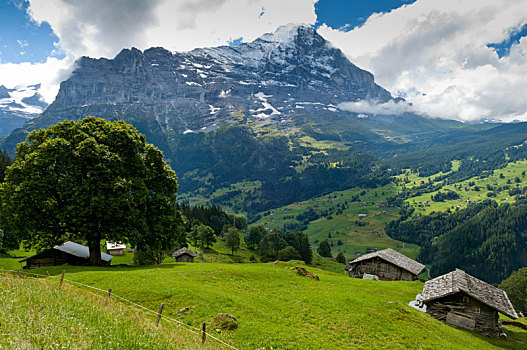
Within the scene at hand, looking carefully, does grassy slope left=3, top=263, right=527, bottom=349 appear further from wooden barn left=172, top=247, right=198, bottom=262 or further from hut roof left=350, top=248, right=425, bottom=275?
wooden barn left=172, top=247, right=198, bottom=262

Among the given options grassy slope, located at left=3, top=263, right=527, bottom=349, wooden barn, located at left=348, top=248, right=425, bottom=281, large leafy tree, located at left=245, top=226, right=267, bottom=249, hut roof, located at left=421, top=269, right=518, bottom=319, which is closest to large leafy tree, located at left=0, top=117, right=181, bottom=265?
grassy slope, located at left=3, top=263, right=527, bottom=349

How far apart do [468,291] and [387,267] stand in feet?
108

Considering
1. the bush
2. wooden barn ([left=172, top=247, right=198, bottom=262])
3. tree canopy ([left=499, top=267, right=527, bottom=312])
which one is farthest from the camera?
the bush

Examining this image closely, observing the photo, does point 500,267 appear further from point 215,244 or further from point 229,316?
point 229,316

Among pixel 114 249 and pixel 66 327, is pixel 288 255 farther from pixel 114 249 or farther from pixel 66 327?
pixel 66 327

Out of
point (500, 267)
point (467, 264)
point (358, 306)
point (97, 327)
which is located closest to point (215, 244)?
point (358, 306)

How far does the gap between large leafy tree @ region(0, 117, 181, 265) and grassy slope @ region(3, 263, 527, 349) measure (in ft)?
27.2

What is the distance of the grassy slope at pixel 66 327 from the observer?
8320 mm

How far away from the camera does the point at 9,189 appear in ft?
113

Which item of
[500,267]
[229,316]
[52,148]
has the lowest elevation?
[500,267]

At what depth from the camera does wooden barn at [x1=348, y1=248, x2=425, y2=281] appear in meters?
65.1

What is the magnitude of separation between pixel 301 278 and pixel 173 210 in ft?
72.3

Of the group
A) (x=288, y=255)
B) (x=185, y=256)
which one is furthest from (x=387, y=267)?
(x=185, y=256)

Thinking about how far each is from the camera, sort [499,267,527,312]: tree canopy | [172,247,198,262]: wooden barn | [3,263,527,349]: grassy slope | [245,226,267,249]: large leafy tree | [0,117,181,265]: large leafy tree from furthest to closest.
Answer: [245,226,267,249]: large leafy tree, [172,247,198,262]: wooden barn, [499,267,527,312]: tree canopy, [0,117,181,265]: large leafy tree, [3,263,527,349]: grassy slope
